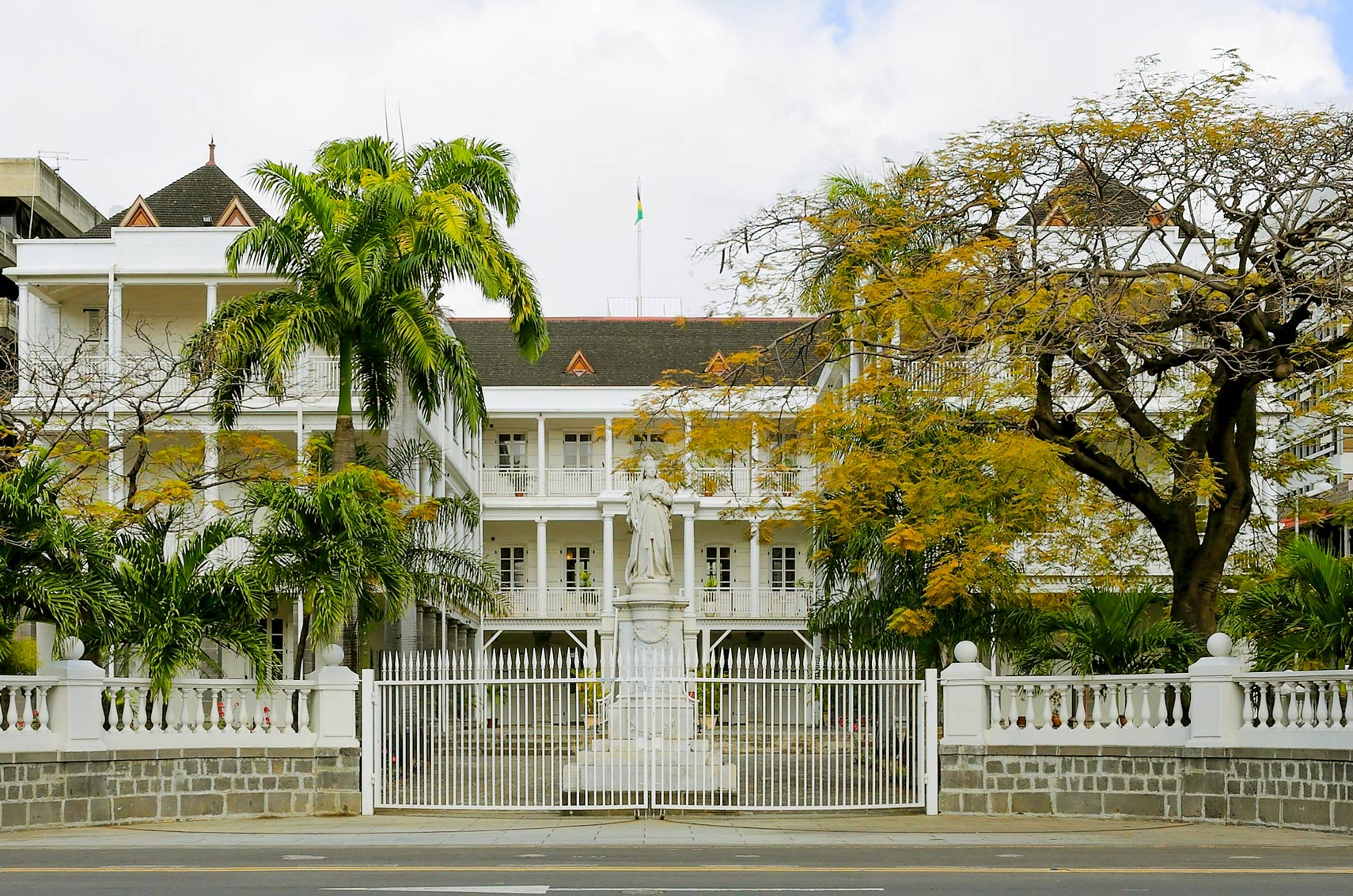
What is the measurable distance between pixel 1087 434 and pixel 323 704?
921 centimetres

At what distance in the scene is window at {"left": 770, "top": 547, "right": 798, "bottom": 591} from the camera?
145 feet

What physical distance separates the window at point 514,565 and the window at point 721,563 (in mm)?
4822

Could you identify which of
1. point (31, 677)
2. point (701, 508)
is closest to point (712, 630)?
point (701, 508)

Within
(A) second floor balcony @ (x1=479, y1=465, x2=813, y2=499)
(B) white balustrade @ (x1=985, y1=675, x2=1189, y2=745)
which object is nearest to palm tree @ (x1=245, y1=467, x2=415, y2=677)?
(B) white balustrade @ (x1=985, y1=675, x2=1189, y2=745)

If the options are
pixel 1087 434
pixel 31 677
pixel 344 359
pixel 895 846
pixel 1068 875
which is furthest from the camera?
pixel 344 359

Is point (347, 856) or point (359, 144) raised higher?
point (359, 144)

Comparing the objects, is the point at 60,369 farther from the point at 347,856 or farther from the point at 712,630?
the point at 712,630

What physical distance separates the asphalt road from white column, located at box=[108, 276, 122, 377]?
16708 millimetres

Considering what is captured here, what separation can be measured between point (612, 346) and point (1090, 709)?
30.4 meters

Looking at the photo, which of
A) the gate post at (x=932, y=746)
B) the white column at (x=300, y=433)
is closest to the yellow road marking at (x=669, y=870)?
the gate post at (x=932, y=746)

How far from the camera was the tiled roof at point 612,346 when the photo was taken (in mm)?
44969

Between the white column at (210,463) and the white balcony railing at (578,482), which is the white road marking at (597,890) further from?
the white balcony railing at (578,482)

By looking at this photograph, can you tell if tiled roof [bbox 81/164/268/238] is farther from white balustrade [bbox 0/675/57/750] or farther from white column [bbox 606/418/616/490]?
white balustrade [bbox 0/675/57/750]

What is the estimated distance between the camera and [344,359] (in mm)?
22281
